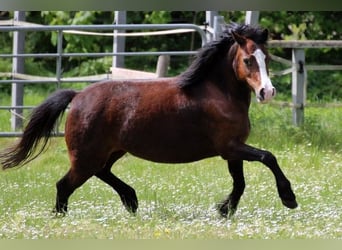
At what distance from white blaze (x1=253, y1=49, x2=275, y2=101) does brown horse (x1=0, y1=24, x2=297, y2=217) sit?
0.13m

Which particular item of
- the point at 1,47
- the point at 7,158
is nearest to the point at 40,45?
the point at 1,47

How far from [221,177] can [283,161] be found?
35.8 inches

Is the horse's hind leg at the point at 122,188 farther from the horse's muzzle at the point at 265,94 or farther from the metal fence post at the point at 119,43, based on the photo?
the metal fence post at the point at 119,43

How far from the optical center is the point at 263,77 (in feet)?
20.8

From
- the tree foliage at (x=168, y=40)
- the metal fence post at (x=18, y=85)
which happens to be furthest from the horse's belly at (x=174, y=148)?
the tree foliage at (x=168, y=40)

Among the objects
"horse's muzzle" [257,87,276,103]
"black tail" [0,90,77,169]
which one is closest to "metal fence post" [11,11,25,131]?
"black tail" [0,90,77,169]

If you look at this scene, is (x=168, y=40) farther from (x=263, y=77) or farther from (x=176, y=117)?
(x=263, y=77)

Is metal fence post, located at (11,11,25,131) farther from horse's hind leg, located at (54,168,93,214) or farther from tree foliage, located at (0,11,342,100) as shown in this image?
horse's hind leg, located at (54,168,93,214)

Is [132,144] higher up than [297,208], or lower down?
higher up

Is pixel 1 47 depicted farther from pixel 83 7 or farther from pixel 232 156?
pixel 83 7

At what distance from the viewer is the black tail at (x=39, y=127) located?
7.20 metres

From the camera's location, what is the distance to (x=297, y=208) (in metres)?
7.06

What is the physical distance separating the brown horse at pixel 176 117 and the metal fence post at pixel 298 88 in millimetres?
3954

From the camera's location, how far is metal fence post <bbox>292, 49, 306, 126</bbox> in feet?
35.1
